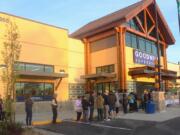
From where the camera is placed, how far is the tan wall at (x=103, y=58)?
30.8 m

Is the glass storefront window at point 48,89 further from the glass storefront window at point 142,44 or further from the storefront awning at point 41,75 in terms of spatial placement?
the glass storefront window at point 142,44

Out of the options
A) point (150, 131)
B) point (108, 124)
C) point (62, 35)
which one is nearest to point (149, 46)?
point (62, 35)

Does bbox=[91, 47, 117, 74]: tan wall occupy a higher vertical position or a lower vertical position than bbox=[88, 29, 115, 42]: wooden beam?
lower

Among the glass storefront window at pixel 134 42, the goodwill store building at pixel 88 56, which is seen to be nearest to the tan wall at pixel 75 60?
the goodwill store building at pixel 88 56

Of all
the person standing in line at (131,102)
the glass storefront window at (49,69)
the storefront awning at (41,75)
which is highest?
the glass storefront window at (49,69)

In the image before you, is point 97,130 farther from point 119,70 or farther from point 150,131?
point 119,70

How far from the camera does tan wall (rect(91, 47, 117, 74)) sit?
30828 millimetres

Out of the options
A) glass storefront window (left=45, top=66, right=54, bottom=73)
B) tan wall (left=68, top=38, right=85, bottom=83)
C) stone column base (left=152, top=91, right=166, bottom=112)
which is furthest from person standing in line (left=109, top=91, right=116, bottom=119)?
tan wall (left=68, top=38, right=85, bottom=83)

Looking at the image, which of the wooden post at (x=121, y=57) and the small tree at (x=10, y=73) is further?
the wooden post at (x=121, y=57)

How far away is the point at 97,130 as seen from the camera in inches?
596

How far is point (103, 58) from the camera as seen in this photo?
105ft

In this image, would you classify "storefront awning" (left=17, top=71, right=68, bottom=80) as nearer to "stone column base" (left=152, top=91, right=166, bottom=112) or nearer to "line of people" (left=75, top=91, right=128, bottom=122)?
"line of people" (left=75, top=91, right=128, bottom=122)

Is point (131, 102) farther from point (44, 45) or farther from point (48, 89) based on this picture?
point (44, 45)

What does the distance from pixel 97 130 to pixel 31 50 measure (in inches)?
558
